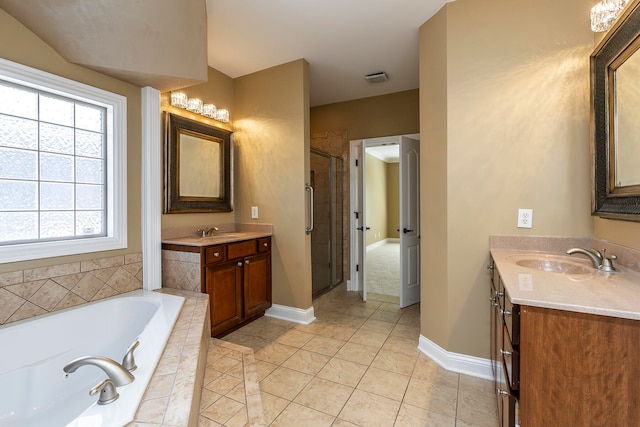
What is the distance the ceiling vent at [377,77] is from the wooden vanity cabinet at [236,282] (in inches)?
84.6

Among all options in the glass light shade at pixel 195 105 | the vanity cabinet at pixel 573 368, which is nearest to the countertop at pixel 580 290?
the vanity cabinet at pixel 573 368

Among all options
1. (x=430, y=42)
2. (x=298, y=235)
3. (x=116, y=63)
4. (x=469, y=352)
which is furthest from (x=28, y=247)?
(x=430, y=42)

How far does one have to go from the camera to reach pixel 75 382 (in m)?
1.56

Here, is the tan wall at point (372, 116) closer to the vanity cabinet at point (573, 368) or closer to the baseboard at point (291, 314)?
the baseboard at point (291, 314)

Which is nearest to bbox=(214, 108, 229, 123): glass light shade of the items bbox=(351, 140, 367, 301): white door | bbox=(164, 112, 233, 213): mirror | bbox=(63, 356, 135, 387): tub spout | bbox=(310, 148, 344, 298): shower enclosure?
bbox=(164, 112, 233, 213): mirror

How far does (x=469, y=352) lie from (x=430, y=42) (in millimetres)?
2329

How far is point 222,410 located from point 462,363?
5.40ft

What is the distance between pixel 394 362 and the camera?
7.09 ft

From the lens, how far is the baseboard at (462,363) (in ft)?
6.47

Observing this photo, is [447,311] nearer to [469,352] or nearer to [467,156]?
[469,352]

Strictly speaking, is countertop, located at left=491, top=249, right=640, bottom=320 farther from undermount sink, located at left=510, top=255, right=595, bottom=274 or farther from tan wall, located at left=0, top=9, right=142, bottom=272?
tan wall, located at left=0, top=9, right=142, bottom=272

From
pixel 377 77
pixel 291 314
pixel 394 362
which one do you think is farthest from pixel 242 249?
pixel 377 77

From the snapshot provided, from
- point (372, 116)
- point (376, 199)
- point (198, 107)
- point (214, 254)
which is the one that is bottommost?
point (214, 254)

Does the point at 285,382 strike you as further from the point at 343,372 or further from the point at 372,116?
the point at 372,116
